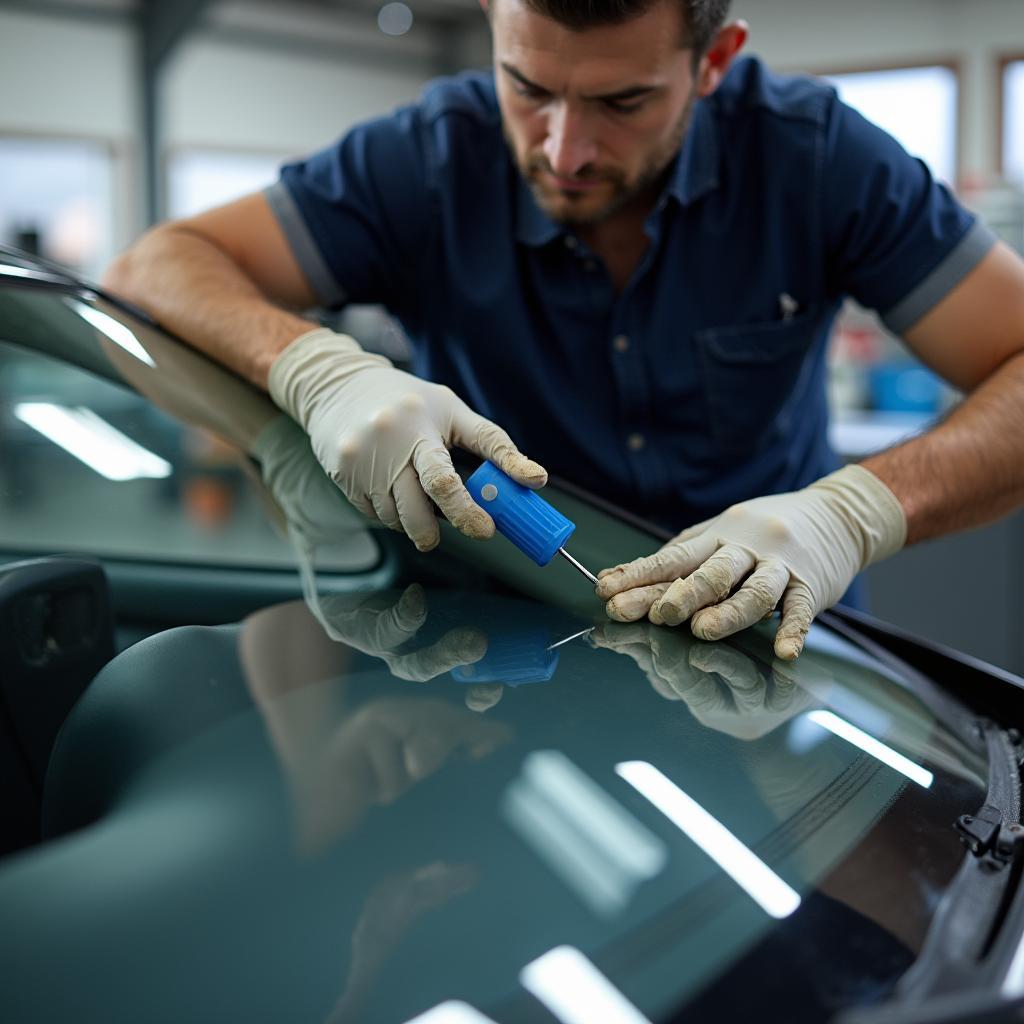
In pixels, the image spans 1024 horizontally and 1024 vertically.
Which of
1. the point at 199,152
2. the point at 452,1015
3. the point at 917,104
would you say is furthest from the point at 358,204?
the point at 199,152

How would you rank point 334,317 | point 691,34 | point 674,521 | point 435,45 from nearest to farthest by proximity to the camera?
point 691,34
point 674,521
point 334,317
point 435,45

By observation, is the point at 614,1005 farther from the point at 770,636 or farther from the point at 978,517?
the point at 978,517

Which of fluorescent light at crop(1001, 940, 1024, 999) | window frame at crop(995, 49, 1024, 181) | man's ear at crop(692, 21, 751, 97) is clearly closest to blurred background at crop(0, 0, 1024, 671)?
window frame at crop(995, 49, 1024, 181)

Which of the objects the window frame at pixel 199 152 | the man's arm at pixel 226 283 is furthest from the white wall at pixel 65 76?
the man's arm at pixel 226 283

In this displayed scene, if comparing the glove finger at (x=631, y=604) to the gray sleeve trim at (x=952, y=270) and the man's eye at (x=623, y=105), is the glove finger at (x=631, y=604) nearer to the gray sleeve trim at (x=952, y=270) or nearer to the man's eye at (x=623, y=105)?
the man's eye at (x=623, y=105)

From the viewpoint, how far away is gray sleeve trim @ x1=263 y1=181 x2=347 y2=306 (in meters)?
1.56

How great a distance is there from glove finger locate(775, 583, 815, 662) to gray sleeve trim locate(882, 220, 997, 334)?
Answer: 2.17ft

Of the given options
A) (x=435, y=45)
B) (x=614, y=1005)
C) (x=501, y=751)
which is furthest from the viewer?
(x=435, y=45)

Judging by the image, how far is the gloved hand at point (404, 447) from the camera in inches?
37.7

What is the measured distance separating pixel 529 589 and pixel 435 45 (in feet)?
32.8

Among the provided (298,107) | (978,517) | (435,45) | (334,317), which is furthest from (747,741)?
(435,45)

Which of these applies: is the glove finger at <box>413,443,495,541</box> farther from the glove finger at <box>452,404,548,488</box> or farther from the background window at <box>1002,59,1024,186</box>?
the background window at <box>1002,59,1024,186</box>

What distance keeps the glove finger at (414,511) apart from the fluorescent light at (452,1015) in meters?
0.54

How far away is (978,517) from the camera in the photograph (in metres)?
1.41
